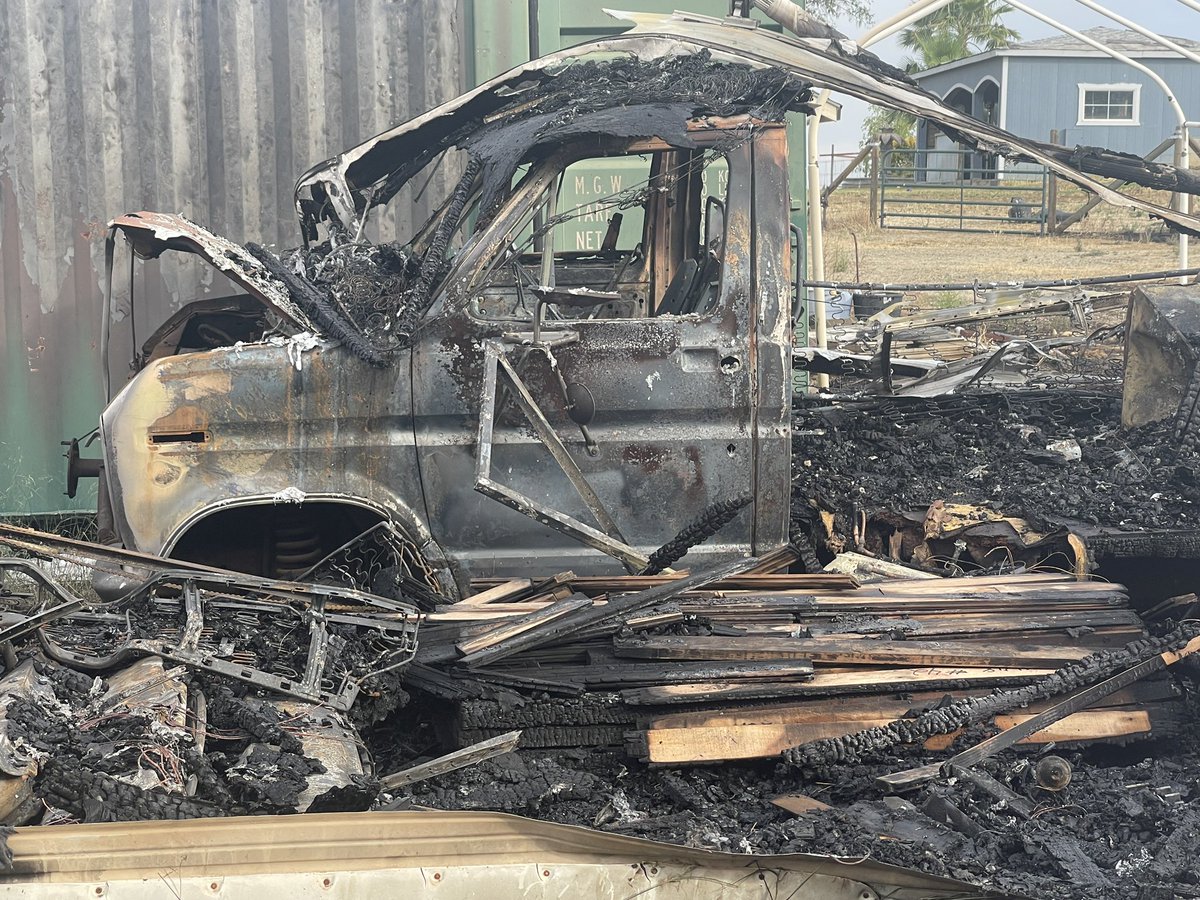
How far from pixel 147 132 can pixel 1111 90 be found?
30576mm

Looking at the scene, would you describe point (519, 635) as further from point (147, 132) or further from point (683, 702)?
point (147, 132)

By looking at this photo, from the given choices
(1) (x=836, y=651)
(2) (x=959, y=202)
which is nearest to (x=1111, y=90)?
(2) (x=959, y=202)

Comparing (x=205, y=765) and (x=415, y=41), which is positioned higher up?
(x=415, y=41)

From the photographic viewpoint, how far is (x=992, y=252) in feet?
66.8

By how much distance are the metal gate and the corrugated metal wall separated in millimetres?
14546

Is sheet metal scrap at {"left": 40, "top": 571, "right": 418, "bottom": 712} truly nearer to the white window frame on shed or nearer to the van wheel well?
the van wheel well

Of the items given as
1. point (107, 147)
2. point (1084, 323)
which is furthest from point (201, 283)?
point (1084, 323)

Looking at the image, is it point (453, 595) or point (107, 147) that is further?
point (107, 147)

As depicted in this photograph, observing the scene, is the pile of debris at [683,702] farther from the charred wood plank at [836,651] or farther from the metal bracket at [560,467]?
the metal bracket at [560,467]

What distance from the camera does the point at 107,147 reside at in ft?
22.9

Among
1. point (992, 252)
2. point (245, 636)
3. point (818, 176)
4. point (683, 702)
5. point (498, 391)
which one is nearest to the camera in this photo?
point (245, 636)

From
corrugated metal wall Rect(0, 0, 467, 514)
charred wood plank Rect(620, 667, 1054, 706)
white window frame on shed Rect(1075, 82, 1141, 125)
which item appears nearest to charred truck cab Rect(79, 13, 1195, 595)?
charred wood plank Rect(620, 667, 1054, 706)

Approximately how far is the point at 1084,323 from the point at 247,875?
9050 millimetres

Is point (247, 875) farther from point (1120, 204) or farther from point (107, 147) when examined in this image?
point (107, 147)
